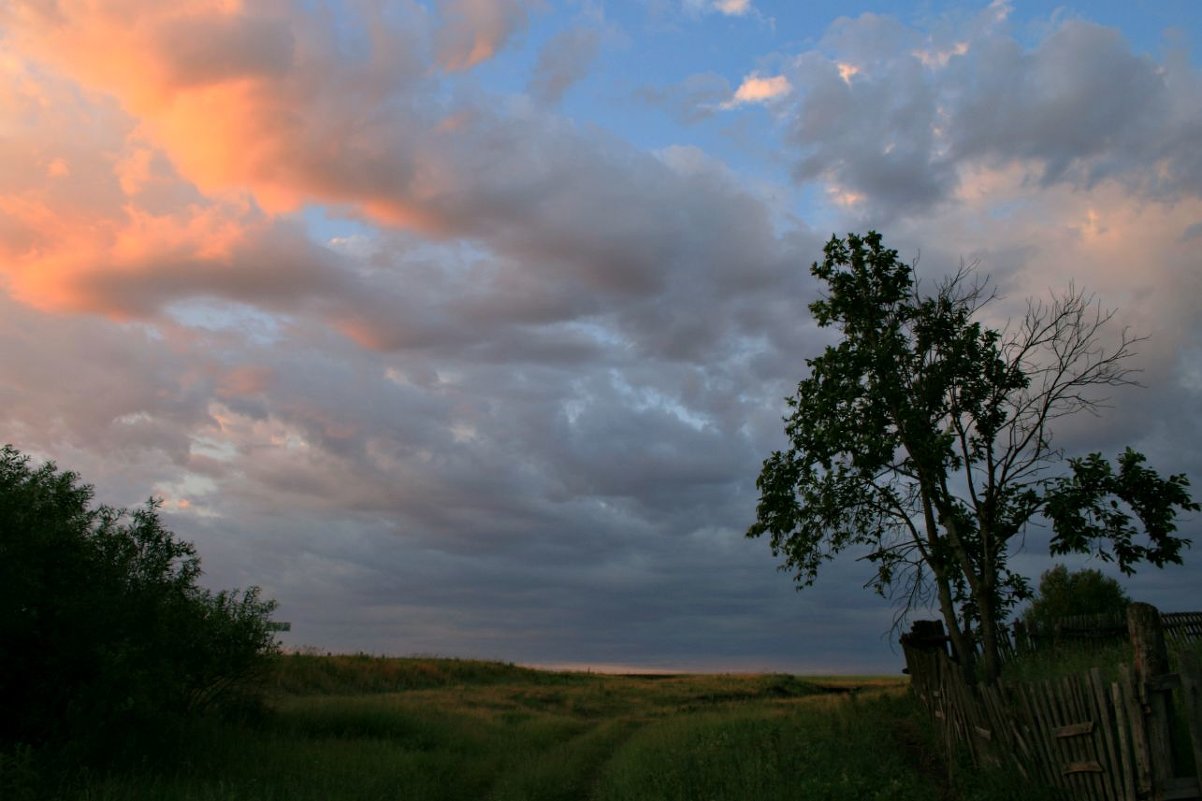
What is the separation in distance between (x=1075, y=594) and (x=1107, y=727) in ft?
177

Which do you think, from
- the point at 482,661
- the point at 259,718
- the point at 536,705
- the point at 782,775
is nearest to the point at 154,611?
the point at 259,718

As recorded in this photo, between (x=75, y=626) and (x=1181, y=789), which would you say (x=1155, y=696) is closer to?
(x=1181, y=789)

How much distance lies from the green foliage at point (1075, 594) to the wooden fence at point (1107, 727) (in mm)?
47011

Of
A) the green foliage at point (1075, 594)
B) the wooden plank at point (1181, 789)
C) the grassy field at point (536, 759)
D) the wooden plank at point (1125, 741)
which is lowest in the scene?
the grassy field at point (536, 759)

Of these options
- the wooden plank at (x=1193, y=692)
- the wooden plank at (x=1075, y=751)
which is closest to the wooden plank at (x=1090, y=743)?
the wooden plank at (x=1075, y=751)

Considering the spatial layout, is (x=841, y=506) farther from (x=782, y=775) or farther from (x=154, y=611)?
(x=154, y=611)

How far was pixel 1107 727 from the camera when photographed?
1167cm

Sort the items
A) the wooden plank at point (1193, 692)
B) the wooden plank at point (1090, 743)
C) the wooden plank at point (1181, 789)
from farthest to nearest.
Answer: the wooden plank at point (1090, 743)
the wooden plank at point (1181, 789)
the wooden plank at point (1193, 692)

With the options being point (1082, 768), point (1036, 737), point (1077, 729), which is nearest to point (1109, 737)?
point (1077, 729)

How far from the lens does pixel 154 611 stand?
1872 cm

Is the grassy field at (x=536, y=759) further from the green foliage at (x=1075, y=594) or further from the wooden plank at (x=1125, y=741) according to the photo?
the green foliage at (x=1075, y=594)

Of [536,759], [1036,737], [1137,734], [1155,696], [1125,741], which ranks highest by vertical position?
[1155,696]

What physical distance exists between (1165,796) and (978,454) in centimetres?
1258

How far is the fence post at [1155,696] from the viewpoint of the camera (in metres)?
10.9
